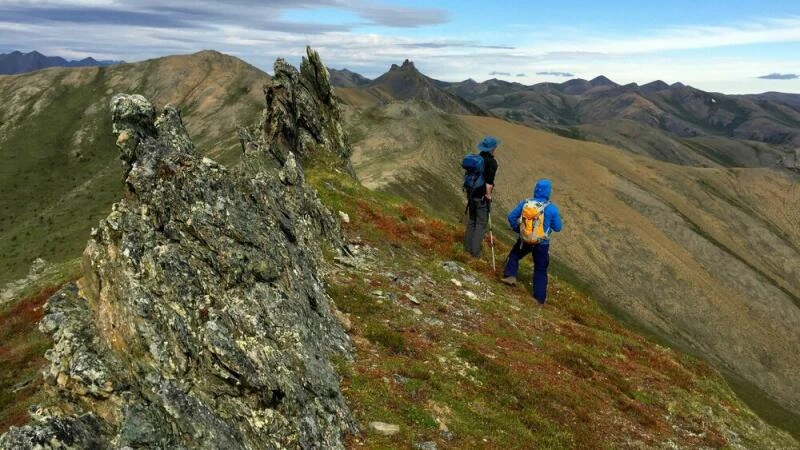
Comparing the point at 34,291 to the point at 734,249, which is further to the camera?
the point at 734,249

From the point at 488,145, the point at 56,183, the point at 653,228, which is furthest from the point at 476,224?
the point at 56,183

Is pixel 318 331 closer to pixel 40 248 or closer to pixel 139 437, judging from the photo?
pixel 139 437

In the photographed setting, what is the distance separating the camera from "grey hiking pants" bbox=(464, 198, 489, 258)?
28.8 meters

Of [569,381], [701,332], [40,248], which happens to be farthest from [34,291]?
[701,332]

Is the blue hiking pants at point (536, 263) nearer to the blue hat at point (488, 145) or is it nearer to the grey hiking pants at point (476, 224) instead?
A: the grey hiking pants at point (476, 224)

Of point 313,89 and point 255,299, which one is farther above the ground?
point 313,89

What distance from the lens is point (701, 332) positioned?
9438 cm

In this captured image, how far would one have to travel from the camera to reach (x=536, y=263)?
27.2m

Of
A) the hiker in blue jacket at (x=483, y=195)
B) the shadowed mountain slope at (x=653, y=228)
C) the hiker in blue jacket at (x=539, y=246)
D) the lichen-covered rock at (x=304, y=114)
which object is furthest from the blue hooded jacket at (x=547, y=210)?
the shadowed mountain slope at (x=653, y=228)

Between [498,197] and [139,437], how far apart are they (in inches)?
5028

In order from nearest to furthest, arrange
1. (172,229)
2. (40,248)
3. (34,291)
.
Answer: (172,229) < (34,291) < (40,248)

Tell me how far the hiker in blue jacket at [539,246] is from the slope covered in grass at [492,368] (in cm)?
84

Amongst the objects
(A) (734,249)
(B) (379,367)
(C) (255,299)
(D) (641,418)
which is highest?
(C) (255,299)

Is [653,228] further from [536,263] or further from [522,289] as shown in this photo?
[536,263]
